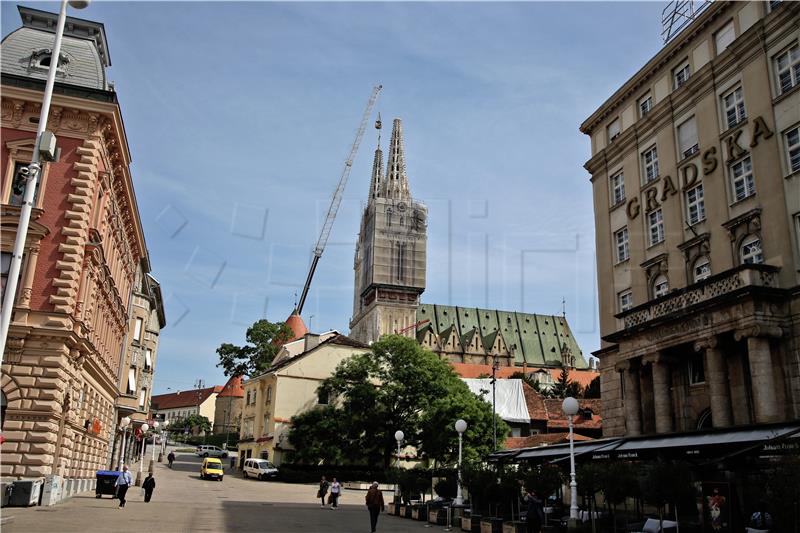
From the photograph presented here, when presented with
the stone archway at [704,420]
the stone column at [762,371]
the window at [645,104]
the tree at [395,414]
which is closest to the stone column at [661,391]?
the stone archway at [704,420]

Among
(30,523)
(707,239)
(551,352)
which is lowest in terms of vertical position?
(30,523)

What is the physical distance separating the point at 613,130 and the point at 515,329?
457ft

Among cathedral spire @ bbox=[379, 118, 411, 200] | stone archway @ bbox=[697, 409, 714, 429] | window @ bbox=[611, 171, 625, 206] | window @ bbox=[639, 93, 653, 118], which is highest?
cathedral spire @ bbox=[379, 118, 411, 200]

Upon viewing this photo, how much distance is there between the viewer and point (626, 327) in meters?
33.0

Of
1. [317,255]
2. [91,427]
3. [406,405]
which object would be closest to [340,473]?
[406,405]

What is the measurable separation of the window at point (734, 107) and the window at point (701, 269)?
6.14 m

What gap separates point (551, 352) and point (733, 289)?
496 feet

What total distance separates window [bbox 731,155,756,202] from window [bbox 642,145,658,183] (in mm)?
5817

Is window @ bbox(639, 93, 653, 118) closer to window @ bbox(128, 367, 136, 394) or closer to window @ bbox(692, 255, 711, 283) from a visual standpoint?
A: window @ bbox(692, 255, 711, 283)

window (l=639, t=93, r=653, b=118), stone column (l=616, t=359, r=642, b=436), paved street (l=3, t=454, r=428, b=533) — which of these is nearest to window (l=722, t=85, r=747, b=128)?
window (l=639, t=93, r=653, b=118)

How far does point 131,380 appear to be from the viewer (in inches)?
2100

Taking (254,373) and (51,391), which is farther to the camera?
(254,373)

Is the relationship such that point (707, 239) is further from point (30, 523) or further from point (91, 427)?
point (91, 427)

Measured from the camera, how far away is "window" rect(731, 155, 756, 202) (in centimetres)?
2864
